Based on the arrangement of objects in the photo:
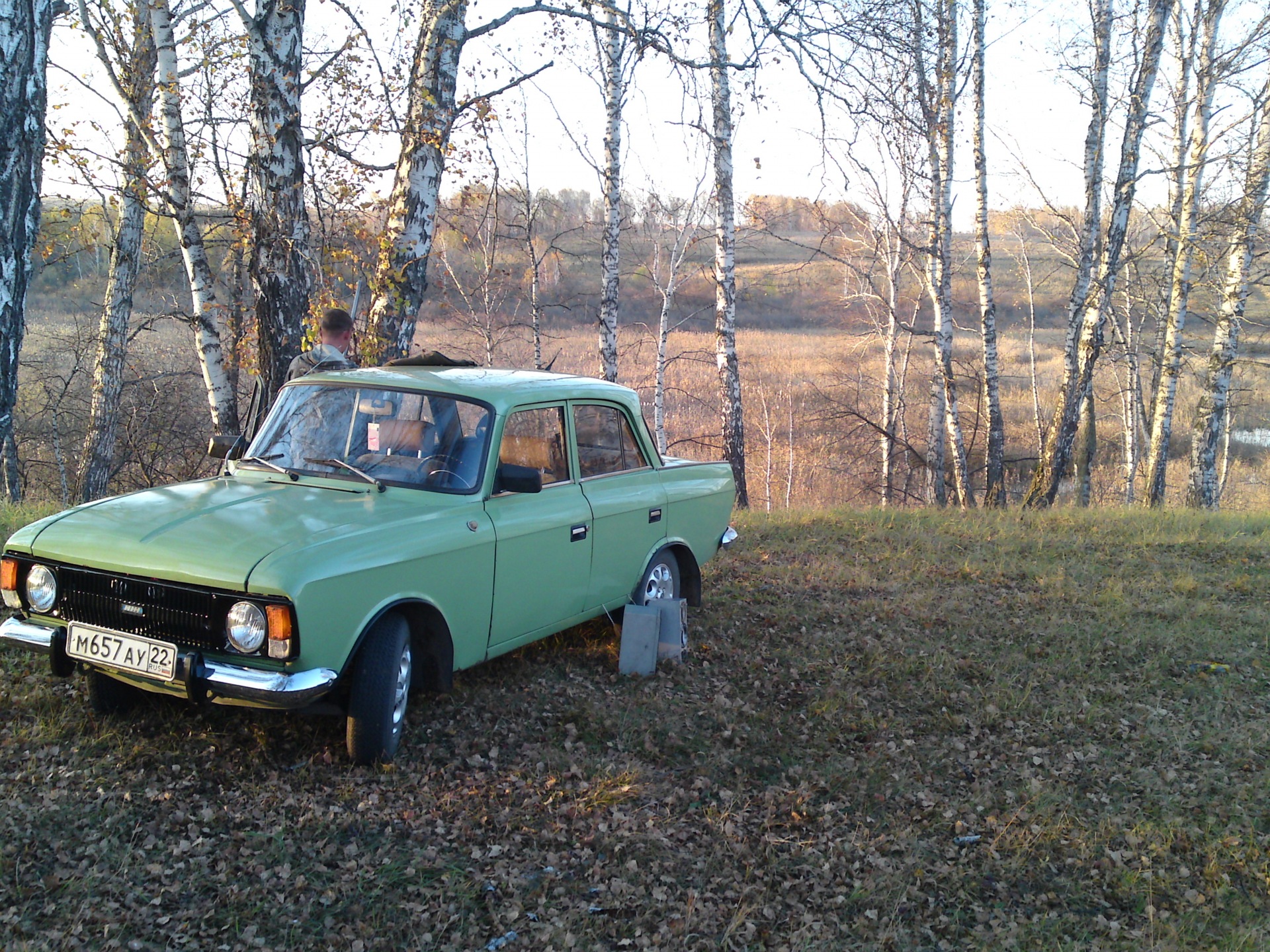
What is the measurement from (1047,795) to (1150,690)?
208cm

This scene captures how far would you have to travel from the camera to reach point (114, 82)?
10.7 m

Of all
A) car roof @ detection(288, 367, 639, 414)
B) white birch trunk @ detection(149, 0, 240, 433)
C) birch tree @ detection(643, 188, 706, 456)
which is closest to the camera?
car roof @ detection(288, 367, 639, 414)

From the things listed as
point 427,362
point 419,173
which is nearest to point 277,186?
point 419,173

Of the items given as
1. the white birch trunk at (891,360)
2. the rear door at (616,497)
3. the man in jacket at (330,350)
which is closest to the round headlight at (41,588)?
the man in jacket at (330,350)

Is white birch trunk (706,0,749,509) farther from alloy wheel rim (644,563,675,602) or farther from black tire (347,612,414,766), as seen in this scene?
black tire (347,612,414,766)

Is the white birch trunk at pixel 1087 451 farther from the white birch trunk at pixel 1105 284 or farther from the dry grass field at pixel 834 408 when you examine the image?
the white birch trunk at pixel 1105 284

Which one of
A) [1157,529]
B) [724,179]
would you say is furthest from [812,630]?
[724,179]

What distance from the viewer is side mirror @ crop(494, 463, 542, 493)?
479cm

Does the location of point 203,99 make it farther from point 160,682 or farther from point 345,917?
point 345,917

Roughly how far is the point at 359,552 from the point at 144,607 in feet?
2.97

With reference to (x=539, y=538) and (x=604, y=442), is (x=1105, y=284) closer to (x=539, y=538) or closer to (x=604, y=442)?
(x=604, y=442)

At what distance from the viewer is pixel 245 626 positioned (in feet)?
12.1

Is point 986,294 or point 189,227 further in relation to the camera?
point 986,294

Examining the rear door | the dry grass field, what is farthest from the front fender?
the dry grass field
